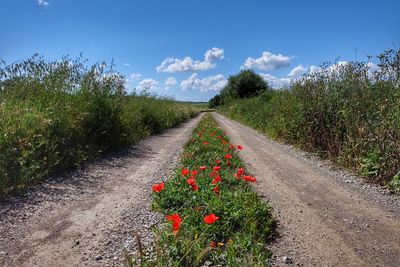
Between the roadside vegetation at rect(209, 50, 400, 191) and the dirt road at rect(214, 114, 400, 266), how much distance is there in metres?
0.61

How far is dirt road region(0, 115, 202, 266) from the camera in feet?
12.0

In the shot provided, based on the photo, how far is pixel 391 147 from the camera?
7.12m

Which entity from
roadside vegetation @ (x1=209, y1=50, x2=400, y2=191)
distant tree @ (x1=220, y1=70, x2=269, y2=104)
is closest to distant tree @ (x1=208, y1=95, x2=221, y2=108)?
distant tree @ (x1=220, y1=70, x2=269, y2=104)

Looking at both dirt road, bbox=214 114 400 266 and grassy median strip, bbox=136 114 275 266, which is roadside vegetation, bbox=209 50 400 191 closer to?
dirt road, bbox=214 114 400 266

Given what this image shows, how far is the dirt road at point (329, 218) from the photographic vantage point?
3.79 meters

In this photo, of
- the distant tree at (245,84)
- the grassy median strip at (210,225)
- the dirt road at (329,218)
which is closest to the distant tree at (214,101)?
the distant tree at (245,84)

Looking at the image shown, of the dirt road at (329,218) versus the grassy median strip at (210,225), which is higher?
the grassy median strip at (210,225)

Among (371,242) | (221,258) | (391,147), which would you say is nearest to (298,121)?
(391,147)

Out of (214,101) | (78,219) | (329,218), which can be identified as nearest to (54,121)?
(78,219)

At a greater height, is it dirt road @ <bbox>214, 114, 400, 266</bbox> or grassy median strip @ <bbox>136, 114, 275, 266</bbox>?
grassy median strip @ <bbox>136, 114, 275, 266</bbox>

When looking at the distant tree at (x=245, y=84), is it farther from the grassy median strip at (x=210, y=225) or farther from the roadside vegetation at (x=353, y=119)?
the grassy median strip at (x=210, y=225)

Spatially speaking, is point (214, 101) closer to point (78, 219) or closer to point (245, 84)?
point (245, 84)

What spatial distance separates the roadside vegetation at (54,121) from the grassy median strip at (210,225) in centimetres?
268

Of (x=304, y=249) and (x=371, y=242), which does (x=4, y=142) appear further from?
(x=371, y=242)
